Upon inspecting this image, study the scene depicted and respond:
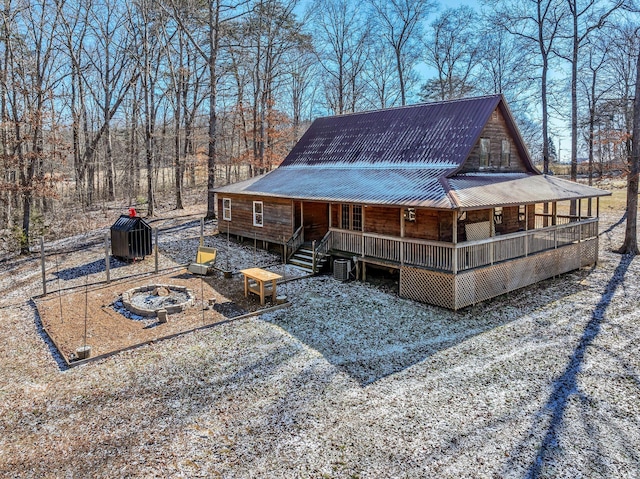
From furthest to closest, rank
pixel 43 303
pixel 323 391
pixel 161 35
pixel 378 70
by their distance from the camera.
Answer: pixel 378 70, pixel 161 35, pixel 43 303, pixel 323 391

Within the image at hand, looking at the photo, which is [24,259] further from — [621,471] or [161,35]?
[621,471]

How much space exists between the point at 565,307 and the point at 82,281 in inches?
567

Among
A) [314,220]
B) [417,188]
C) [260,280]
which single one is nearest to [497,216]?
[417,188]

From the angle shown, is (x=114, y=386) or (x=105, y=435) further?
(x=114, y=386)

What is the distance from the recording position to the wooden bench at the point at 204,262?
14469mm

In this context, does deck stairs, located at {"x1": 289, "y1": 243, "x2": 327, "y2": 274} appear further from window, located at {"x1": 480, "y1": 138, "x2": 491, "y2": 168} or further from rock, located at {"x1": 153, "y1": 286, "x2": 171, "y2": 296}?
window, located at {"x1": 480, "y1": 138, "x2": 491, "y2": 168}

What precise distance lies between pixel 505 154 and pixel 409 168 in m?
4.03

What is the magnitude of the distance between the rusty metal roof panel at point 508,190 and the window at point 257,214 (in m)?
8.01

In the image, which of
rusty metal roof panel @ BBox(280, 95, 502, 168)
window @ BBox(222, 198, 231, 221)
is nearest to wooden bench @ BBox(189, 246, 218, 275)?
window @ BBox(222, 198, 231, 221)

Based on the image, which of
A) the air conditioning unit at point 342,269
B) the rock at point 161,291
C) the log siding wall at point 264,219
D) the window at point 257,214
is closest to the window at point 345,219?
the log siding wall at point 264,219

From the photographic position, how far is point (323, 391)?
24.4ft

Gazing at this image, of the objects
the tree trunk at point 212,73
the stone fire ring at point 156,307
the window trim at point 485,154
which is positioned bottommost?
the stone fire ring at point 156,307

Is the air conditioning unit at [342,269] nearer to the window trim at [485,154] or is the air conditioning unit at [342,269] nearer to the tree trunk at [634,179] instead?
the window trim at [485,154]

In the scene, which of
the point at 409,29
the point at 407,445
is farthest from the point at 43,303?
the point at 409,29
